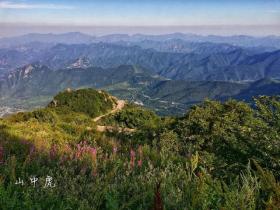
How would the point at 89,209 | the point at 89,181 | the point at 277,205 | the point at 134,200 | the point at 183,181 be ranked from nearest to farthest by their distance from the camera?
the point at 277,205
the point at 89,209
the point at 134,200
the point at 183,181
the point at 89,181

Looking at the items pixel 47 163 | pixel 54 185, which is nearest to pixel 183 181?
pixel 54 185

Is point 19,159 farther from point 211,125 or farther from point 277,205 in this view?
point 211,125

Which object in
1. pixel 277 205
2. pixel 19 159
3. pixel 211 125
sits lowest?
pixel 211 125

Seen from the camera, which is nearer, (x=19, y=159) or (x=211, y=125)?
(x=19, y=159)

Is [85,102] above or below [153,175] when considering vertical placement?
below

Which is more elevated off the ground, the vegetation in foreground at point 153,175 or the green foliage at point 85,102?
the vegetation in foreground at point 153,175

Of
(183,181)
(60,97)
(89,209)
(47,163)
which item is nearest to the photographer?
(89,209)

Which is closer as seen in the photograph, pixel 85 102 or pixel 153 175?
pixel 153 175

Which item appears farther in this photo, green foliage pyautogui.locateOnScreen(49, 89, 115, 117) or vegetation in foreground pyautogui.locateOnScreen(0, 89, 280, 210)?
green foliage pyautogui.locateOnScreen(49, 89, 115, 117)

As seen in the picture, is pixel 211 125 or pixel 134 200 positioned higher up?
pixel 134 200

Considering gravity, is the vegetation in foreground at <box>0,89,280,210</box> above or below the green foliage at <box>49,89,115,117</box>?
above

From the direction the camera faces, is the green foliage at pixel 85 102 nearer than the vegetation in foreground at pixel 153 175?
No
